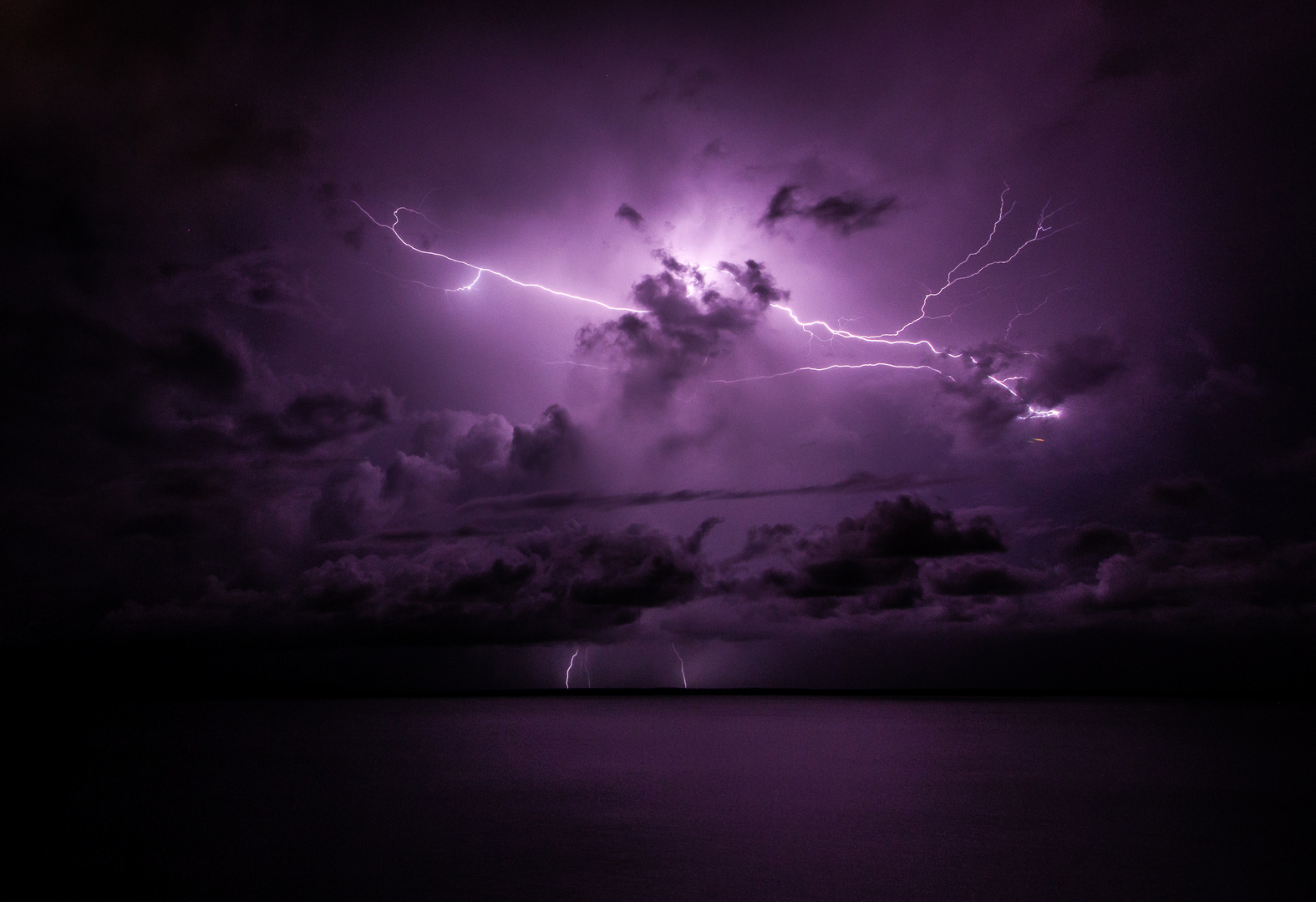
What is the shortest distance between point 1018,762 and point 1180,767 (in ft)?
20.2

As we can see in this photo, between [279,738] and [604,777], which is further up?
[279,738]

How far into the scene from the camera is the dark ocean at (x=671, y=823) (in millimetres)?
13672

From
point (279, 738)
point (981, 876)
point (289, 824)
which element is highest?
point (279, 738)

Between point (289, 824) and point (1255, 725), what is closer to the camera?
point (289, 824)

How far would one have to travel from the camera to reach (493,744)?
48.8 metres

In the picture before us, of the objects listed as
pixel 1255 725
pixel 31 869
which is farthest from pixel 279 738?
pixel 1255 725

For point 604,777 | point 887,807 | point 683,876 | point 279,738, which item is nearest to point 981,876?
point 683,876

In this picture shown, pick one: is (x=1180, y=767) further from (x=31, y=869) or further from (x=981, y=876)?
(x=31, y=869)

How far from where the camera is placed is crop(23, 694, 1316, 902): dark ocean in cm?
1367

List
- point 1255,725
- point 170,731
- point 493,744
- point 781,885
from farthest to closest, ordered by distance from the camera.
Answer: point 1255,725 → point 170,731 → point 493,744 → point 781,885

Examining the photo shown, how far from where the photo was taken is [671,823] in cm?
1962

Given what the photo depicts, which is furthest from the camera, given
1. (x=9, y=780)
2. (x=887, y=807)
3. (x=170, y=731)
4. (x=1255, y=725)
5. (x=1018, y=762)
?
(x=1255, y=725)

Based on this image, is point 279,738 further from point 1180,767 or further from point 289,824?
point 1180,767

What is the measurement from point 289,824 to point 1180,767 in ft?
110
